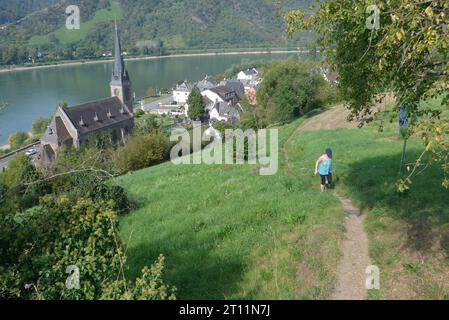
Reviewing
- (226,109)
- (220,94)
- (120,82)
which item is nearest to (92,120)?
(120,82)

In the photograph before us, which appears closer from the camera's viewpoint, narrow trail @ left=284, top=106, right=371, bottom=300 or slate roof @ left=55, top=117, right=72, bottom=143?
narrow trail @ left=284, top=106, right=371, bottom=300

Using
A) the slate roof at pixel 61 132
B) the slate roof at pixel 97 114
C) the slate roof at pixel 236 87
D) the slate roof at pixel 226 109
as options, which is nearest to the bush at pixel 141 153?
the slate roof at pixel 61 132

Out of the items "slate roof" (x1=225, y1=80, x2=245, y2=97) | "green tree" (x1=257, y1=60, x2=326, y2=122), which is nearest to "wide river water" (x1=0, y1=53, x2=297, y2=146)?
"slate roof" (x1=225, y1=80, x2=245, y2=97)

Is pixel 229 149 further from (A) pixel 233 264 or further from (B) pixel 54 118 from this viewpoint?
(B) pixel 54 118

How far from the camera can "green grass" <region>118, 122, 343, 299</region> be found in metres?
8.65

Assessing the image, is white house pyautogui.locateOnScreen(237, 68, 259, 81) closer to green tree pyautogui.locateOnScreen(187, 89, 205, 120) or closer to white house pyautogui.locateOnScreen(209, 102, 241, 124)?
white house pyautogui.locateOnScreen(209, 102, 241, 124)

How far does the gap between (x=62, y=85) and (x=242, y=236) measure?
13876cm

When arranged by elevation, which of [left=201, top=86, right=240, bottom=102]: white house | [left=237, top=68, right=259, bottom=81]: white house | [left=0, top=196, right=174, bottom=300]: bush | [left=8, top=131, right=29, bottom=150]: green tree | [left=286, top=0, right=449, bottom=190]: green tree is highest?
[left=286, top=0, right=449, bottom=190]: green tree

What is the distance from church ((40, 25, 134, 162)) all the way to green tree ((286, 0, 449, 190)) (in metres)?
54.4

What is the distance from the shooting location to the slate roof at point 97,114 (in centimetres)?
6862

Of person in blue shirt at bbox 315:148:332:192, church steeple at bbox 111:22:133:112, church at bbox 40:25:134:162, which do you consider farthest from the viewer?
church steeple at bbox 111:22:133:112

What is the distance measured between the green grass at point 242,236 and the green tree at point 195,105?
7337 centimetres

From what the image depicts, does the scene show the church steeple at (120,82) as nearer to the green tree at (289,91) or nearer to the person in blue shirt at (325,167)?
the green tree at (289,91)
